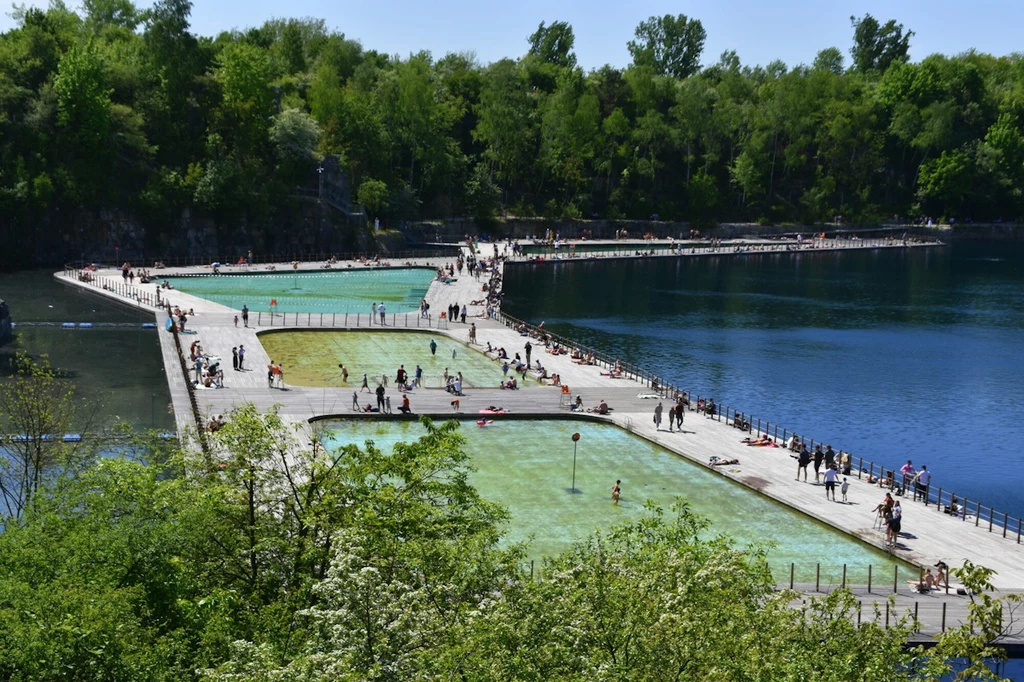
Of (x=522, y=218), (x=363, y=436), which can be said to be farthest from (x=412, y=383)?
(x=522, y=218)

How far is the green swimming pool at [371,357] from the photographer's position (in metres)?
71.9

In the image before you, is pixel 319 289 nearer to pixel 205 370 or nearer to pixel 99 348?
pixel 99 348

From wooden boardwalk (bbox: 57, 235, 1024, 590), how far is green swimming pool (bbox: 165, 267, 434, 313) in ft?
24.6

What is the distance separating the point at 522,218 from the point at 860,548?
13172cm

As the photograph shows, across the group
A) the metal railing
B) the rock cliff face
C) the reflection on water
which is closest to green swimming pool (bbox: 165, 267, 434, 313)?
the metal railing

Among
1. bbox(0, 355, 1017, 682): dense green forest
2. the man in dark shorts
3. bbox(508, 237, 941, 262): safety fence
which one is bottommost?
the man in dark shorts

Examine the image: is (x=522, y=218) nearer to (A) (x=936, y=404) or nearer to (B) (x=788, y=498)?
(A) (x=936, y=404)

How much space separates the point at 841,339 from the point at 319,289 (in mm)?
48567

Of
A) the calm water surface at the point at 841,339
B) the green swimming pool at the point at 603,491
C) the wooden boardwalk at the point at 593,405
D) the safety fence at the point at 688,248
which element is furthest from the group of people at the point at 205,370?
the safety fence at the point at 688,248

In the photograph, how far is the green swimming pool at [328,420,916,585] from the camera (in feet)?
146

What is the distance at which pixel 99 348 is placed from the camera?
81500mm

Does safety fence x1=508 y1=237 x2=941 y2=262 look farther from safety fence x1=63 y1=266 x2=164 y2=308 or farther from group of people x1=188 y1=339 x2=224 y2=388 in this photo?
group of people x1=188 y1=339 x2=224 y2=388

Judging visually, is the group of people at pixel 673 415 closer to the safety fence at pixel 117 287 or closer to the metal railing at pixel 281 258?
the safety fence at pixel 117 287

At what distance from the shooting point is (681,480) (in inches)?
2099
